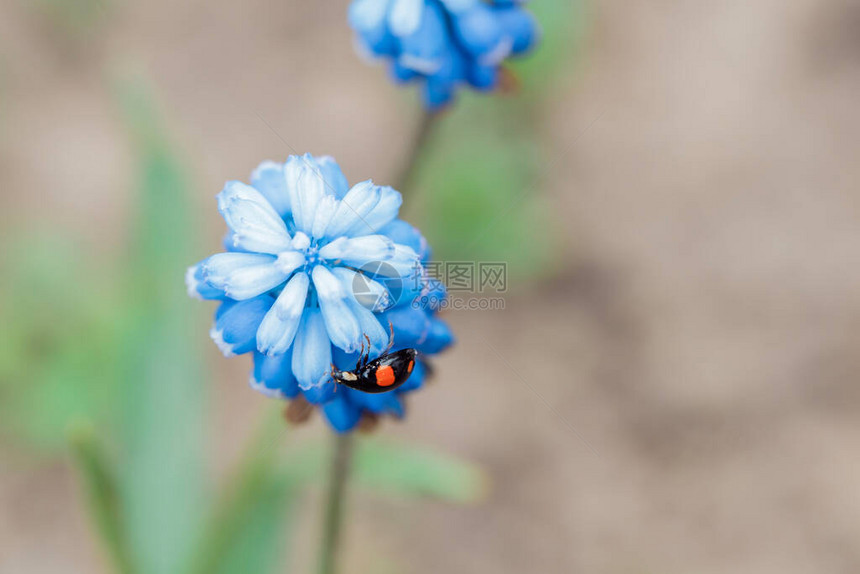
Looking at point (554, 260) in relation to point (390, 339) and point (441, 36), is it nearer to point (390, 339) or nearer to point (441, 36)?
point (441, 36)

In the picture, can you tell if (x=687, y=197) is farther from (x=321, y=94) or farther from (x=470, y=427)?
(x=321, y=94)

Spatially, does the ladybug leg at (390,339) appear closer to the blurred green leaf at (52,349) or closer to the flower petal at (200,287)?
the flower petal at (200,287)

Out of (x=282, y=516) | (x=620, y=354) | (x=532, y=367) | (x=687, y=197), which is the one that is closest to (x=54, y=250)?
(x=282, y=516)

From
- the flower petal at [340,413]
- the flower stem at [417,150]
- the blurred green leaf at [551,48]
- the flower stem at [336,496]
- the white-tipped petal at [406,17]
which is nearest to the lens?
the flower petal at [340,413]

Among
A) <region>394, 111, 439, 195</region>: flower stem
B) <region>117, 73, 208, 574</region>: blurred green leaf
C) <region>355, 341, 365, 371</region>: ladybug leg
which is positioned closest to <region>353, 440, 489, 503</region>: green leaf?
<region>117, 73, 208, 574</region>: blurred green leaf

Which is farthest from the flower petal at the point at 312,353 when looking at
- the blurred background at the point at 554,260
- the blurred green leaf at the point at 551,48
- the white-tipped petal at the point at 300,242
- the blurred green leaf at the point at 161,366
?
the blurred green leaf at the point at 551,48

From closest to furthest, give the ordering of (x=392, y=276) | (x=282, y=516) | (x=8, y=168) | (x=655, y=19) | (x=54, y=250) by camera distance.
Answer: (x=392, y=276) < (x=282, y=516) < (x=54, y=250) < (x=8, y=168) < (x=655, y=19)

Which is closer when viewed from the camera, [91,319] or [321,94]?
[91,319]

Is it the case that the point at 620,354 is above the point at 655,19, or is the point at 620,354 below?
below
